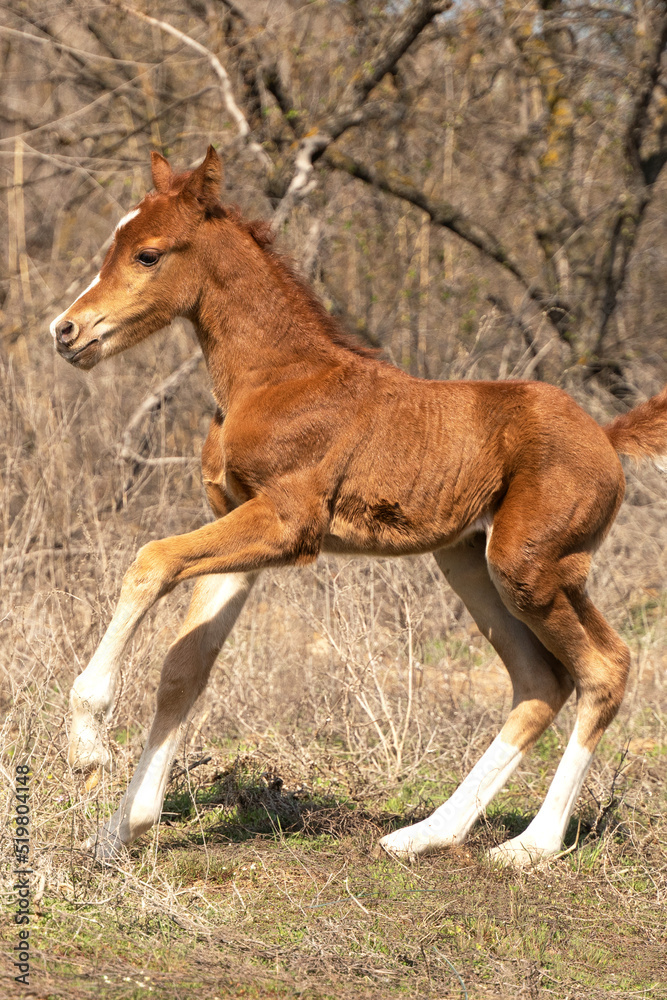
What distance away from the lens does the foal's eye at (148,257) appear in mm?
4293

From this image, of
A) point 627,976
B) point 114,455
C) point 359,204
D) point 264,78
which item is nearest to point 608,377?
point 359,204

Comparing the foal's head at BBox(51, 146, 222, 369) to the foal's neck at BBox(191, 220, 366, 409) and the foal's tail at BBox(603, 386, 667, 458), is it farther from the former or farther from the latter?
the foal's tail at BBox(603, 386, 667, 458)

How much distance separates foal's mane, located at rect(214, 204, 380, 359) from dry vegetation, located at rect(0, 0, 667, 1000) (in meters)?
1.55

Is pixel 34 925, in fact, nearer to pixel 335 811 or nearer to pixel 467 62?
pixel 335 811

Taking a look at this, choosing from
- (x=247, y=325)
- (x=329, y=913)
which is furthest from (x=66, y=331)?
(x=329, y=913)

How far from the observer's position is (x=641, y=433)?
4.82m

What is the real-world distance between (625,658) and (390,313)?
18.3ft

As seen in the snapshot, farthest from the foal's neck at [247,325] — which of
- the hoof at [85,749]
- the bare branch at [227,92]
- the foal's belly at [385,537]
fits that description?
the bare branch at [227,92]

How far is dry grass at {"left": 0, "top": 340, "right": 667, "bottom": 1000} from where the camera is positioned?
3475 millimetres

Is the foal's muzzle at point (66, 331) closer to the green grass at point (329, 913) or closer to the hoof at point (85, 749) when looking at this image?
the hoof at point (85, 749)

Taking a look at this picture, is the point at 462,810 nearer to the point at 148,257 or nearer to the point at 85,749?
the point at 85,749

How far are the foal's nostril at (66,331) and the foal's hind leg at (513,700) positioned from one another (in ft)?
6.31

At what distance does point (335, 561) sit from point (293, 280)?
2980 mm

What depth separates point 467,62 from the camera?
9.95 metres
